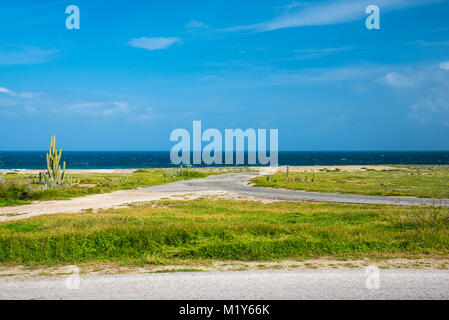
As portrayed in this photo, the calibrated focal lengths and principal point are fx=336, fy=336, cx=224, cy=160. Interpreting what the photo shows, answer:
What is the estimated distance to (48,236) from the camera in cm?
1195

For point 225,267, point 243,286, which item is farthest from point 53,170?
point 243,286

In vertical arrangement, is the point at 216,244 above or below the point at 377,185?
above

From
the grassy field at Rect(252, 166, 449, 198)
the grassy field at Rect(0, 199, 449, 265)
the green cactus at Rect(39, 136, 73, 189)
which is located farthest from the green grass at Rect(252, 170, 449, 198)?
the green cactus at Rect(39, 136, 73, 189)

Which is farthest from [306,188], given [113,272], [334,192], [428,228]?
[113,272]

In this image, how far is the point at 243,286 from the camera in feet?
24.8

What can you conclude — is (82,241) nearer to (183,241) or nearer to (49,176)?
(183,241)

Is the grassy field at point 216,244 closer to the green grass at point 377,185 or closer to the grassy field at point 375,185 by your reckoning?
the grassy field at point 375,185

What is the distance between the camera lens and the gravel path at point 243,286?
7059 mm

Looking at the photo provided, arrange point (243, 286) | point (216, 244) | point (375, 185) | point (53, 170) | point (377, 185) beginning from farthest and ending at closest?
point (375, 185) < point (377, 185) < point (53, 170) < point (216, 244) < point (243, 286)

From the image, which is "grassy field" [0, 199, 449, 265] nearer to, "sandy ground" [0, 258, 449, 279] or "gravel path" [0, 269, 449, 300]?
"sandy ground" [0, 258, 449, 279]

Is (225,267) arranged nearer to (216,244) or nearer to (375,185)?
(216,244)

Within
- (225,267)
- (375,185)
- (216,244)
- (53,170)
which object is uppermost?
(53,170)

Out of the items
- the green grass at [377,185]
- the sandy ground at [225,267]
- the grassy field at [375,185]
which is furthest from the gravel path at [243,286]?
the green grass at [377,185]
